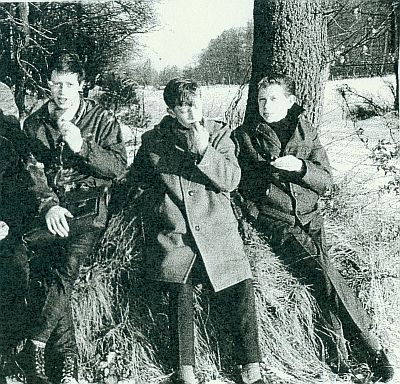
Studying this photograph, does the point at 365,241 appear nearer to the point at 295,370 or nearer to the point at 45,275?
the point at 295,370

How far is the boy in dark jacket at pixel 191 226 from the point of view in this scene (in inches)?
97.9

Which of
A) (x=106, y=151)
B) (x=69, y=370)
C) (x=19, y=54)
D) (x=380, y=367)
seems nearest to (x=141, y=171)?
(x=106, y=151)

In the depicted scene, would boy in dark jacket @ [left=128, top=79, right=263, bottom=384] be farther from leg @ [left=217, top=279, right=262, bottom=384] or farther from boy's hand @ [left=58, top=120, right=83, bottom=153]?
boy's hand @ [left=58, top=120, right=83, bottom=153]

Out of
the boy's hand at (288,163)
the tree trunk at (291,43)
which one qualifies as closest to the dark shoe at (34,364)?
the boy's hand at (288,163)

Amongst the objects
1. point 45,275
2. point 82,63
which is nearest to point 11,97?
point 82,63

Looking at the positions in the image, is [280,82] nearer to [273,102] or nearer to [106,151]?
[273,102]

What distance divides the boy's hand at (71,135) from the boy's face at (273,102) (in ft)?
2.74

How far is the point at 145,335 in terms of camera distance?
259 cm

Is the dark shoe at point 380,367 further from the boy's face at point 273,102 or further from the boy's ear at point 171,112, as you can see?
the boy's ear at point 171,112

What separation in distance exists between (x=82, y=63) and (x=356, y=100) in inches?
53.1

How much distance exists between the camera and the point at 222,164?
2488mm

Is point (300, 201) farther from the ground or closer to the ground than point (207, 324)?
farther from the ground

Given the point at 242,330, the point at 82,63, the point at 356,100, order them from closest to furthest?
the point at 242,330, the point at 82,63, the point at 356,100

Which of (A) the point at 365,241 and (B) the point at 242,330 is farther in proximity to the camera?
(A) the point at 365,241
